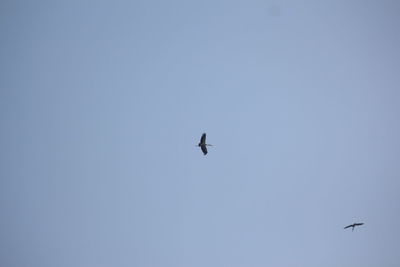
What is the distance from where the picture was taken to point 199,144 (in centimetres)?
4900
